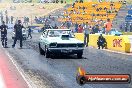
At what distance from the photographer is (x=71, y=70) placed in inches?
542

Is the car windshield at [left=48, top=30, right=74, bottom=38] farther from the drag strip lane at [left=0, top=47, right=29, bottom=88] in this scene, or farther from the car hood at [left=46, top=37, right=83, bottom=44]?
the drag strip lane at [left=0, top=47, right=29, bottom=88]

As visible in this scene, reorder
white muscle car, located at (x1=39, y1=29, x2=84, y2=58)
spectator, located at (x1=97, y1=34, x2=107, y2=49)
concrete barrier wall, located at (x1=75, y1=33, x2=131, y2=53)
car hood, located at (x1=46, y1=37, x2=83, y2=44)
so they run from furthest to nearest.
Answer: spectator, located at (x1=97, y1=34, x2=107, y2=49) < concrete barrier wall, located at (x1=75, y1=33, x2=131, y2=53) < car hood, located at (x1=46, y1=37, x2=83, y2=44) < white muscle car, located at (x1=39, y1=29, x2=84, y2=58)

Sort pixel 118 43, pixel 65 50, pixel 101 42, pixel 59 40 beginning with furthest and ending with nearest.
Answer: pixel 101 42
pixel 118 43
pixel 59 40
pixel 65 50

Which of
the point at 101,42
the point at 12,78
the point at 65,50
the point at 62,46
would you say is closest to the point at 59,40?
the point at 62,46

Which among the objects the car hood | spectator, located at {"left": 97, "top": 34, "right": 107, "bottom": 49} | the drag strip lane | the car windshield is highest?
the car windshield

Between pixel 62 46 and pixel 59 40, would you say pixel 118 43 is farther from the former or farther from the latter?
pixel 62 46

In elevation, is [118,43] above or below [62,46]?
below

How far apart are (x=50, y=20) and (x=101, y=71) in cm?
4827

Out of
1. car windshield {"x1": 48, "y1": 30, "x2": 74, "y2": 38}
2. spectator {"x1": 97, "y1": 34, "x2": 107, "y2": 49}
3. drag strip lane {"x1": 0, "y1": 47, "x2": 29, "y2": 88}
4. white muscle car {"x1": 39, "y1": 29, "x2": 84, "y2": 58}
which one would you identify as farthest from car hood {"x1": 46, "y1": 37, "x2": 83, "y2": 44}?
spectator {"x1": 97, "y1": 34, "x2": 107, "y2": 49}

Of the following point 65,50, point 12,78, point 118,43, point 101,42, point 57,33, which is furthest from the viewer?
point 101,42

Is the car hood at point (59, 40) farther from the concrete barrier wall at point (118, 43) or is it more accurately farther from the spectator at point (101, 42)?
the spectator at point (101, 42)

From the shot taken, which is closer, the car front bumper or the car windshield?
the car front bumper

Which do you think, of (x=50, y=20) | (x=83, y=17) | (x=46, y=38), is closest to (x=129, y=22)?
(x=83, y=17)

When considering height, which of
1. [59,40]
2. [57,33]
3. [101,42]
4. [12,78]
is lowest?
[101,42]
